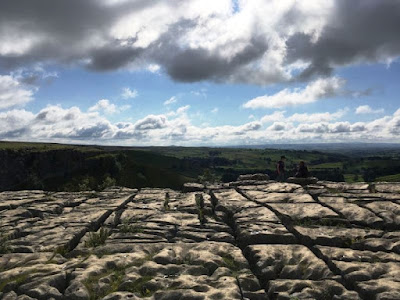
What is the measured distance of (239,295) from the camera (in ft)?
25.1

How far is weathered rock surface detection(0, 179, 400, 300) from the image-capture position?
314 inches

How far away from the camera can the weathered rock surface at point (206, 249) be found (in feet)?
26.2

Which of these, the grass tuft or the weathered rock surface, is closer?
the weathered rock surface

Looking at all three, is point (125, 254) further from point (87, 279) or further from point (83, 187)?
point (83, 187)

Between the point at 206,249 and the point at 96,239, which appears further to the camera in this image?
the point at 96,239

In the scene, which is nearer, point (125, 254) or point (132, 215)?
point (125, 254)

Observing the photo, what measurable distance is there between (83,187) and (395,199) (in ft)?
78.6

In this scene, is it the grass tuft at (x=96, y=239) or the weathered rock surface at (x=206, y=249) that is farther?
the grass tuft at (x=96, y=239)

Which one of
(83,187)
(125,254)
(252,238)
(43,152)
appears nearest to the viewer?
(125,254)

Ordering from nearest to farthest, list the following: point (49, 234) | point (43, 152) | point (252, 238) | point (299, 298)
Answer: point (299, 298) → point (252, 238) → point (49, 234) → point (43, 152)

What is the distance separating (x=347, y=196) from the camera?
18.4 metres

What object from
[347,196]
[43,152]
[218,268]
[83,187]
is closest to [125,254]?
→ [218,268]

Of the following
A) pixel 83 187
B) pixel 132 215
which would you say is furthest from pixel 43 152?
pixel 132 215

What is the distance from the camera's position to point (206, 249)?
35.0 feet
